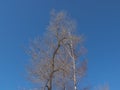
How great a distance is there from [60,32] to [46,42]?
4.57ft

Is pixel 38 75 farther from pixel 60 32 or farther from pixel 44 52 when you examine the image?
pixel 60 32

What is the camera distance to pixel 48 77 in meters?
19.3

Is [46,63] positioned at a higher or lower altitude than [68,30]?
lower

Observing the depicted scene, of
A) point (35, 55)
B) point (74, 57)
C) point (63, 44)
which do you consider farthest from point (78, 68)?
point (35, 55)

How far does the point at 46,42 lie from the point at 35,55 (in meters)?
1.39

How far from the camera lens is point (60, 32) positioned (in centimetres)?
2041

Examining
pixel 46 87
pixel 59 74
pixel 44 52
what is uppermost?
pixel 44 52

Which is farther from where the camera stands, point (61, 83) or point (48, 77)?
point (61, 83)

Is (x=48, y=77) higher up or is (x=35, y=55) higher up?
(x=35, y=55)

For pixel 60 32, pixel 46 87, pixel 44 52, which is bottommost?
pixel 46 87

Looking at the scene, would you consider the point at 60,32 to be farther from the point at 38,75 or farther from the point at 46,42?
the point at 38,75

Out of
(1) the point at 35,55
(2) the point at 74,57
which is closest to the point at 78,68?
(2) the point at 74,57

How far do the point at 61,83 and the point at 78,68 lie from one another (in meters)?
2.08

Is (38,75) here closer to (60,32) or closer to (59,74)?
(59,74)
